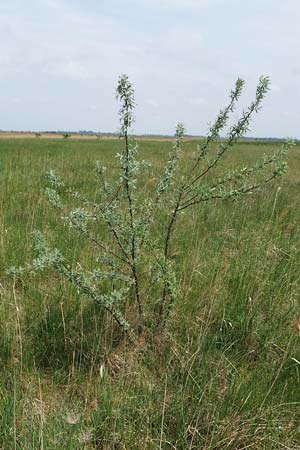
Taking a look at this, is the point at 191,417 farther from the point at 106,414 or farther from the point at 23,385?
the point at 23,385

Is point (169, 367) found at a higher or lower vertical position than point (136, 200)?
lower

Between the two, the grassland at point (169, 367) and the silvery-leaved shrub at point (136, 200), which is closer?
the grassland at point (169, 367)

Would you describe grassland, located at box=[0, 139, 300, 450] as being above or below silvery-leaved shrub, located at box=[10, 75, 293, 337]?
below

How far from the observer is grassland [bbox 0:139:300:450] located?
157 cm

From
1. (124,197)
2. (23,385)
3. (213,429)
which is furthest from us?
(124,197)

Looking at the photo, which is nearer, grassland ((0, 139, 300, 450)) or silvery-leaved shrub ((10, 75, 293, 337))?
grassland ((0, 139, 300, 450))

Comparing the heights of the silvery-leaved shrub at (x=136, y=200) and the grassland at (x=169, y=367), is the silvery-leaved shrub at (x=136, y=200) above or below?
above

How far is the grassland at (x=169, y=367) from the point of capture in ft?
5.15

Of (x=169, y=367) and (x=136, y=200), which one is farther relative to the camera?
(x=136, y=200)

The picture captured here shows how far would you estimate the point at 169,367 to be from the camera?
79.4 inches

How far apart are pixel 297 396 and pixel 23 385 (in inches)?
51.4

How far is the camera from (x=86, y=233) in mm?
Result: 2242

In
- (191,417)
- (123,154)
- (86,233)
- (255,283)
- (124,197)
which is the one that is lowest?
(191,417)

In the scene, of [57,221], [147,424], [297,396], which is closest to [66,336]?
[147,424]
